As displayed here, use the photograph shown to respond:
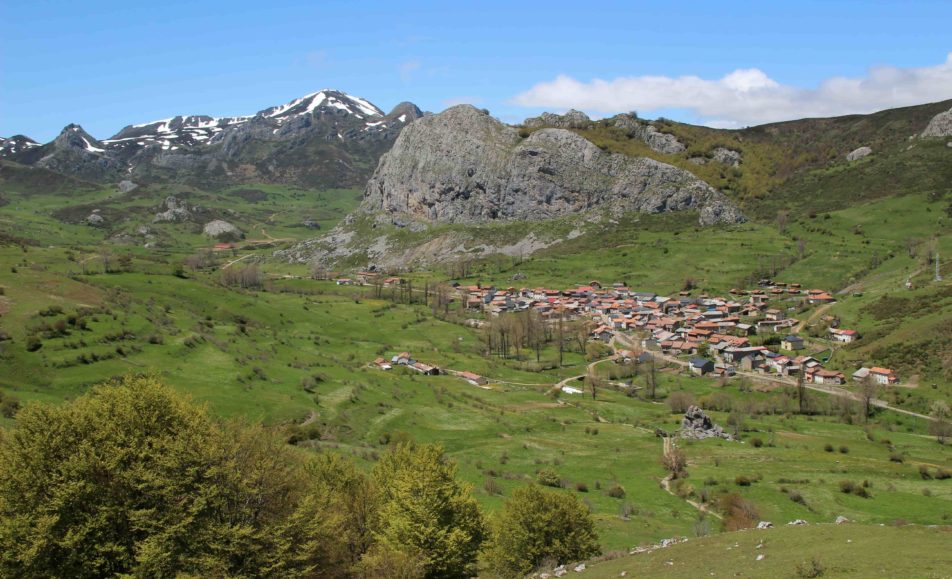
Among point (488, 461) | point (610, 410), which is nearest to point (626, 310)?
point (610, 410)

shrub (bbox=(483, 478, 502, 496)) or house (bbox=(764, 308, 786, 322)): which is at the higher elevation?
house (bbox=(764, 308, 786, 322))

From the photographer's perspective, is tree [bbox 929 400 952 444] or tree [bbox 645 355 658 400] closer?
tree [bbox 929 400 952 444]

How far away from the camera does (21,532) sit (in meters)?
28.3

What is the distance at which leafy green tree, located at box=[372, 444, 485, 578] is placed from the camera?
116ft

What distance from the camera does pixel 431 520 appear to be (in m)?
35.8

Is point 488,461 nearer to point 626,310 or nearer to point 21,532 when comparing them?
point 21,532

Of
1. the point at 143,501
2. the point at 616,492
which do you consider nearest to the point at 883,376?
the point at 616,492


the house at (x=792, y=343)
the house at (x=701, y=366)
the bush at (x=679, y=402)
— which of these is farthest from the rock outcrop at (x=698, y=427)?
the house at (x=792, y=343)

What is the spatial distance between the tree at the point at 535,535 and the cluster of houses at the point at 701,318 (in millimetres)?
88415

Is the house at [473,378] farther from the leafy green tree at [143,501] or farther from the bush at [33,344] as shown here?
the leafy green tree at [143,501]

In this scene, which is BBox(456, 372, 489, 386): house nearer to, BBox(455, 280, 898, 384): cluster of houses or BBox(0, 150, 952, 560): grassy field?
BBox(0, 150, 952, 560): grassy field

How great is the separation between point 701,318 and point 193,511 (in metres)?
142

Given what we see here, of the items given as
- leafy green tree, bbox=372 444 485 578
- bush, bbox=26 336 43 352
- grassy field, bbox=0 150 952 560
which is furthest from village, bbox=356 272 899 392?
leafy green tree, bbox=372 444 485 578

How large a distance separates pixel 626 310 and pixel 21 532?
490 ft
